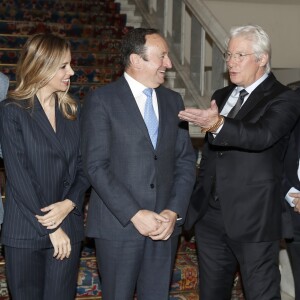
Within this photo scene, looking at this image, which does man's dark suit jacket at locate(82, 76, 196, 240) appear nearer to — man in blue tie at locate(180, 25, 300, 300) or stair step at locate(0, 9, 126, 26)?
man in blue tie at locate(180, 25, 300, 300)

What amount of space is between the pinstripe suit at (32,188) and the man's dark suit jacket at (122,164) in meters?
0.14

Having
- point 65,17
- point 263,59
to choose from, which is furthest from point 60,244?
point 65,17

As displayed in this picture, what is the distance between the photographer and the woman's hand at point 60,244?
2.64 meters

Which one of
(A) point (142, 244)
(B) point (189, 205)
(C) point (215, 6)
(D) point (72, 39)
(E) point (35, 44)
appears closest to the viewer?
(E) point (35, 44)

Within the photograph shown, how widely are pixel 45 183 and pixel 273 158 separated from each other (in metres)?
1.07

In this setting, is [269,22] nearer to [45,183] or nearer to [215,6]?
[215,6]

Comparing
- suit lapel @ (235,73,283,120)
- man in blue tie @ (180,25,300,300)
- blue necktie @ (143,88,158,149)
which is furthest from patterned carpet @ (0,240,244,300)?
suit lapel @ (235,73,283,120)

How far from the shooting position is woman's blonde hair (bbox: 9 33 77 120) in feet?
8.56

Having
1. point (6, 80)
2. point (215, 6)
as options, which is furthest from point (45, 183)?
point (215, 6)

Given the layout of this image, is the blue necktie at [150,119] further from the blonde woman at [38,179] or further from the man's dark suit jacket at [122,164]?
the blonde woman at [38,179]

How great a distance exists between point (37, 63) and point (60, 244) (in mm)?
791

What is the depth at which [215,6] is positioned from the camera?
9.41 m

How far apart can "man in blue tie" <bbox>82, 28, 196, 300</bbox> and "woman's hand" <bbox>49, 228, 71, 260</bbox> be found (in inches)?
8.1

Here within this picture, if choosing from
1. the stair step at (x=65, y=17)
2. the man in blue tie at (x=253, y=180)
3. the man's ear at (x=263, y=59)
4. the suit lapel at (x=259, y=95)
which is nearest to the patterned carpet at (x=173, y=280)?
the man in blue tie at (x=253, y=180)
